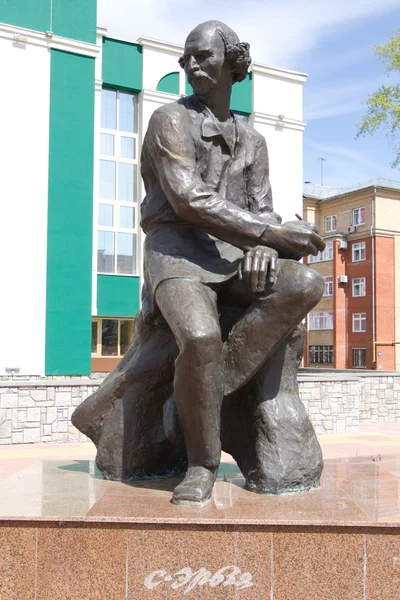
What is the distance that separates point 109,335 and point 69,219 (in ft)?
14.6

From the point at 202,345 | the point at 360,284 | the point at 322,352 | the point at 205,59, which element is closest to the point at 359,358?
the point at 322,352

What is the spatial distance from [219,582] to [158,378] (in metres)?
1.39

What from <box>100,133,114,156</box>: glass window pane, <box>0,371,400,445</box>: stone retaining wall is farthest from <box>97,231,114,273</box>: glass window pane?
<box>0,371,400,445</box>: stone retaining wall

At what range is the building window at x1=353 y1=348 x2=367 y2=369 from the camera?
123 feet

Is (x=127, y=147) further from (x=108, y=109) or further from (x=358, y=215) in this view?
(x=358, y=215)

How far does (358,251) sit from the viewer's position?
38.7m

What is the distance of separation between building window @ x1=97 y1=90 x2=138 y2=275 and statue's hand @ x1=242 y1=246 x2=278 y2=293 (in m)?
17.3

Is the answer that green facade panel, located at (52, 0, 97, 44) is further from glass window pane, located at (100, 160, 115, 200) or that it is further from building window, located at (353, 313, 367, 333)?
building window, located at (353, 313, 367, 333)

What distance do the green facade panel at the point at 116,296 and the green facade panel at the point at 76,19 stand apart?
21.7 ft

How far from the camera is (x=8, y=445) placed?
10.8 metres

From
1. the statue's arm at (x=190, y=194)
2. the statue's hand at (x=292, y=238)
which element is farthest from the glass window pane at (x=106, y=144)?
the statue's hand at (x=292, y=238)

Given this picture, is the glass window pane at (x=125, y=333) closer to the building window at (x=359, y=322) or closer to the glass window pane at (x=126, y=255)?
the glass window pane at (x=126, y=255)

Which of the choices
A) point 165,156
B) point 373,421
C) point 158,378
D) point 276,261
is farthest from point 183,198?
point 373,421

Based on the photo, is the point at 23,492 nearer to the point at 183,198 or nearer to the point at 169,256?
the point at 169,256
